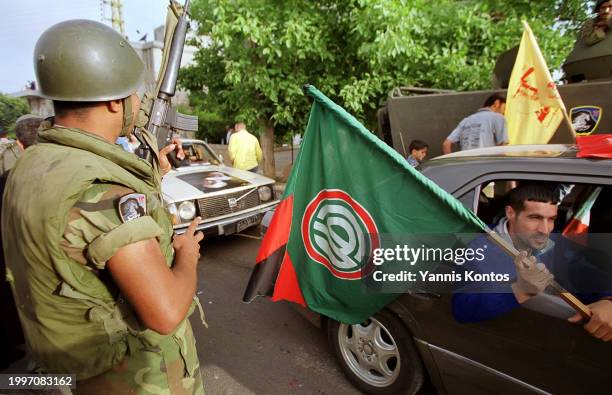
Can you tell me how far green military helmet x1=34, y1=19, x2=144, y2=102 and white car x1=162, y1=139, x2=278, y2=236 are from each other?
3058 millimetres

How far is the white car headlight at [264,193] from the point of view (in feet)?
17.1

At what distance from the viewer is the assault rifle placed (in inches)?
90.7

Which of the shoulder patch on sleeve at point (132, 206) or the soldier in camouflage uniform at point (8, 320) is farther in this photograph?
the soldier in camouflage uniform at point (8, 320)

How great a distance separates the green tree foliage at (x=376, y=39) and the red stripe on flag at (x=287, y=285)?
14.6 ft

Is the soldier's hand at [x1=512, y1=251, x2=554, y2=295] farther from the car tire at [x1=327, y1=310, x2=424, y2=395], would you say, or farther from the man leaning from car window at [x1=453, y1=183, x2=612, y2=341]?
the car tire at [x1=327, y1=310, x2=424, y2=395]

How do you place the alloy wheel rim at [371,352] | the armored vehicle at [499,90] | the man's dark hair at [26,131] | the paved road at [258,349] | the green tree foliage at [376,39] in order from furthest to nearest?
the green tree foliage at [376,39] → the armored vehicle at [499,90] → the man's dark hair at [26,131] → the paved road at [258,349] → the alloy wheel rim at [371,352]

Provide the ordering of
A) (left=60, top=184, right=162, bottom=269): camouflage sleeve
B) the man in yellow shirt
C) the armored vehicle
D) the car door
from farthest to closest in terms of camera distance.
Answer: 1. the man in yellow shirt
2. the armored vehicle
3. the car door
4. (left=60, top=184, right=162, bottom=269): camouflage sleeve

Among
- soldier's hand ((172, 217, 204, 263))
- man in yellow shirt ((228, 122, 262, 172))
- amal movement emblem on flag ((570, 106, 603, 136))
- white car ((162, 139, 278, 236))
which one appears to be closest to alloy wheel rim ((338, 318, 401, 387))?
soldier's hand ((172, 217, 204, 263))

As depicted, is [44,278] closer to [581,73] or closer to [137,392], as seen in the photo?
[137,392]

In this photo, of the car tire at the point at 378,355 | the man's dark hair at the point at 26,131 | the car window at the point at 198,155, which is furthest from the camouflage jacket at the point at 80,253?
the car window at the point at 198,155

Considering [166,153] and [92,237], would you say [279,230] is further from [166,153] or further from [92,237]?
[92,237]

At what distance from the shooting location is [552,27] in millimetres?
6125

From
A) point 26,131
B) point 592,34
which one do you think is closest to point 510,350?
point 26,131

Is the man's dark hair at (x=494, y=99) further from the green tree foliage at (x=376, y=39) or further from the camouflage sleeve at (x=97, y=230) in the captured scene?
the camouflage sleeve at (x=97, y=230)
